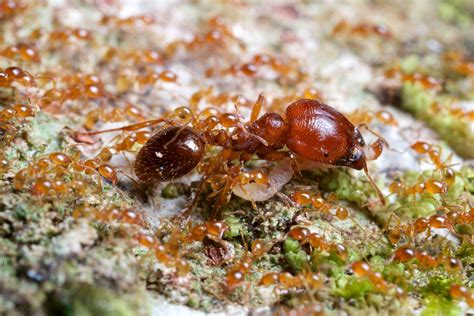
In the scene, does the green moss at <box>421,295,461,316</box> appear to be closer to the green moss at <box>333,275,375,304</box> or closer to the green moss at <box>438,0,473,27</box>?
the green moss at <box>333,275,375,304</box>

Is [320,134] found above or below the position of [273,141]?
above

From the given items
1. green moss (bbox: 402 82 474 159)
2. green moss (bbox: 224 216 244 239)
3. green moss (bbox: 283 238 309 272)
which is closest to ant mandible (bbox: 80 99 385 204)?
green moss (bbox: 224 216 244 239)

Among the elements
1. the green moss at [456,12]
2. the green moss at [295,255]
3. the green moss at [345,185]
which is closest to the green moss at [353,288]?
the green moss at [295,255]

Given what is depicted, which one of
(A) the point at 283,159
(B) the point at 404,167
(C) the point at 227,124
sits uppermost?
(C) the point at 227,124

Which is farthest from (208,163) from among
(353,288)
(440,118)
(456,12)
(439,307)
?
(456,12)

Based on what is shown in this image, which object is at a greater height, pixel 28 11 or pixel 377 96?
pixel 28 11

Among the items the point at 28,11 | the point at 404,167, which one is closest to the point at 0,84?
the point at 28,11

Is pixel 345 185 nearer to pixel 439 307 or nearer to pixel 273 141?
pixel 273 141

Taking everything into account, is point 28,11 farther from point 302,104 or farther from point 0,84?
point 302,104

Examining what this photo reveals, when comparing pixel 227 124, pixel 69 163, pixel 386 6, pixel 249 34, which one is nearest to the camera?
pixel 69 163
